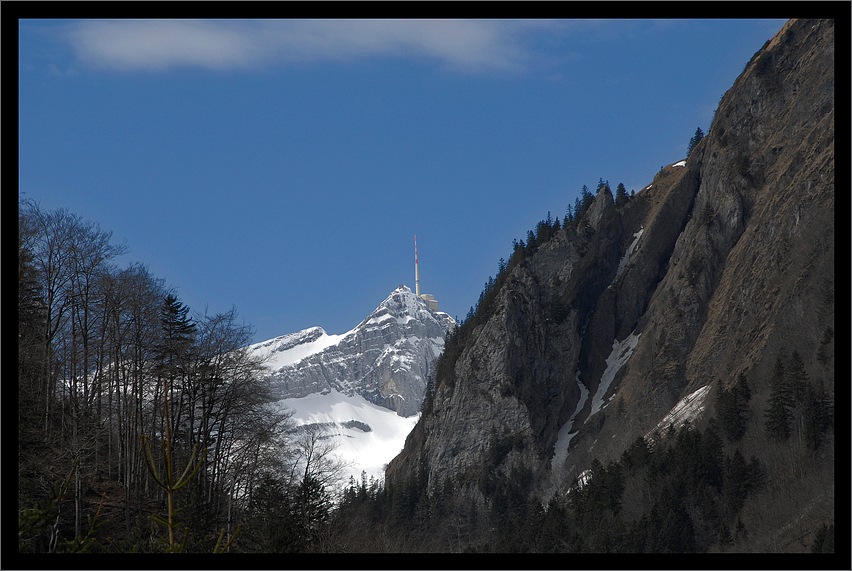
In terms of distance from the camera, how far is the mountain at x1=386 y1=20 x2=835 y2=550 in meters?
84.1

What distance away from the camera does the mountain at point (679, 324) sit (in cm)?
8412

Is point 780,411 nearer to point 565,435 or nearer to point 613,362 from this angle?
point 565,435

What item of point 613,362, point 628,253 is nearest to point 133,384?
point 613,362

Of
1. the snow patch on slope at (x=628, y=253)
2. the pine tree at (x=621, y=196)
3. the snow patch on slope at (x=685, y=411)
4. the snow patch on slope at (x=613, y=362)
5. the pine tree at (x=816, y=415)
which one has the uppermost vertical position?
the pine tree at (x=621, y=196)

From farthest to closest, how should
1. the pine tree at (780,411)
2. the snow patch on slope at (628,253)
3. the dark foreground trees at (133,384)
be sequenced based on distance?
1. the snow patch on slope at (628,253)
2. the pine tree at (780,411)
3. the dark foreground trees at (133,384)

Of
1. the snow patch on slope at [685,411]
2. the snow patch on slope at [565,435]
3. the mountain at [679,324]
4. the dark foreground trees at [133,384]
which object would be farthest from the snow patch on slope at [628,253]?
the dark foreground trees at [133,384]

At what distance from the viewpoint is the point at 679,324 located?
117m

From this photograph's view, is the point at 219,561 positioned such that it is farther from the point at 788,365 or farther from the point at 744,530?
the point at 788,365

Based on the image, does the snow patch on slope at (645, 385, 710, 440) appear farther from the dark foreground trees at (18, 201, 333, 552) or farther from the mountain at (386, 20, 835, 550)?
the dark foreground trees at (18, 201, 333, 552)

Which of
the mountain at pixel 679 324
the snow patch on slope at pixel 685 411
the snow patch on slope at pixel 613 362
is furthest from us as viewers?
the snow patch on slope at pixel 613 362

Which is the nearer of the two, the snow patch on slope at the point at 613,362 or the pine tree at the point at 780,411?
the pine tree at the point at 780,411

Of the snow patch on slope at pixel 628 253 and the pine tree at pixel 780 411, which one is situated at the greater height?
the snow patch on slope at pixel 628 253

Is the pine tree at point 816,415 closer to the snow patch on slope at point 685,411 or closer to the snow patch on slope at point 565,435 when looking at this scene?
the snow patch on slope at point 685,411

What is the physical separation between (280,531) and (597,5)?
19658 mm
